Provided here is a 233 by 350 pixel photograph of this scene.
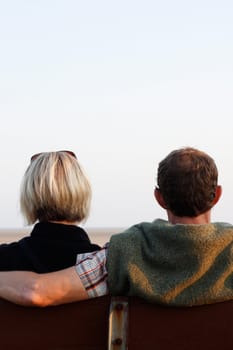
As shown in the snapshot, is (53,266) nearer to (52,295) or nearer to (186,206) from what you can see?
(52,295)

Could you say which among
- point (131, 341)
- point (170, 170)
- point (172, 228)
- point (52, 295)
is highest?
point (170, 170)

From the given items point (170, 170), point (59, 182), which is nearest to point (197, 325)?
point (170, 170)

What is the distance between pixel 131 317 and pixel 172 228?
0.41 metres

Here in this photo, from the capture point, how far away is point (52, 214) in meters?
3.90

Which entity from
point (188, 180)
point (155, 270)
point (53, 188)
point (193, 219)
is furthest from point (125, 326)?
point (53, 188)

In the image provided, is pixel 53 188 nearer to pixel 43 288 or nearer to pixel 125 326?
pixel 43 288

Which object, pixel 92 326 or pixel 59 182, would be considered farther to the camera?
pixel 59 182

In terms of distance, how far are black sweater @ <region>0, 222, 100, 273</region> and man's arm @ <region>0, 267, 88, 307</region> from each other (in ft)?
0.73

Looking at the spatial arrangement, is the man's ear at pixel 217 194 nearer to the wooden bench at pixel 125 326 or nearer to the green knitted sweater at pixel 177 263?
the green knitted sweater at pixel 177 263

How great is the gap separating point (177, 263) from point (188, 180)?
38cm

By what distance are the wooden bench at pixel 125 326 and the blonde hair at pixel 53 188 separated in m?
0.62

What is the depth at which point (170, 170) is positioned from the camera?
3525 millimetres

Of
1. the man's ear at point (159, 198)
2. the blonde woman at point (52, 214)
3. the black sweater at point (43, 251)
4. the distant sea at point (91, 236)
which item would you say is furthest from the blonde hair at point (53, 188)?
the distant sea at point (91, 236)

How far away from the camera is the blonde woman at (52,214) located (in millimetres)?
3707
